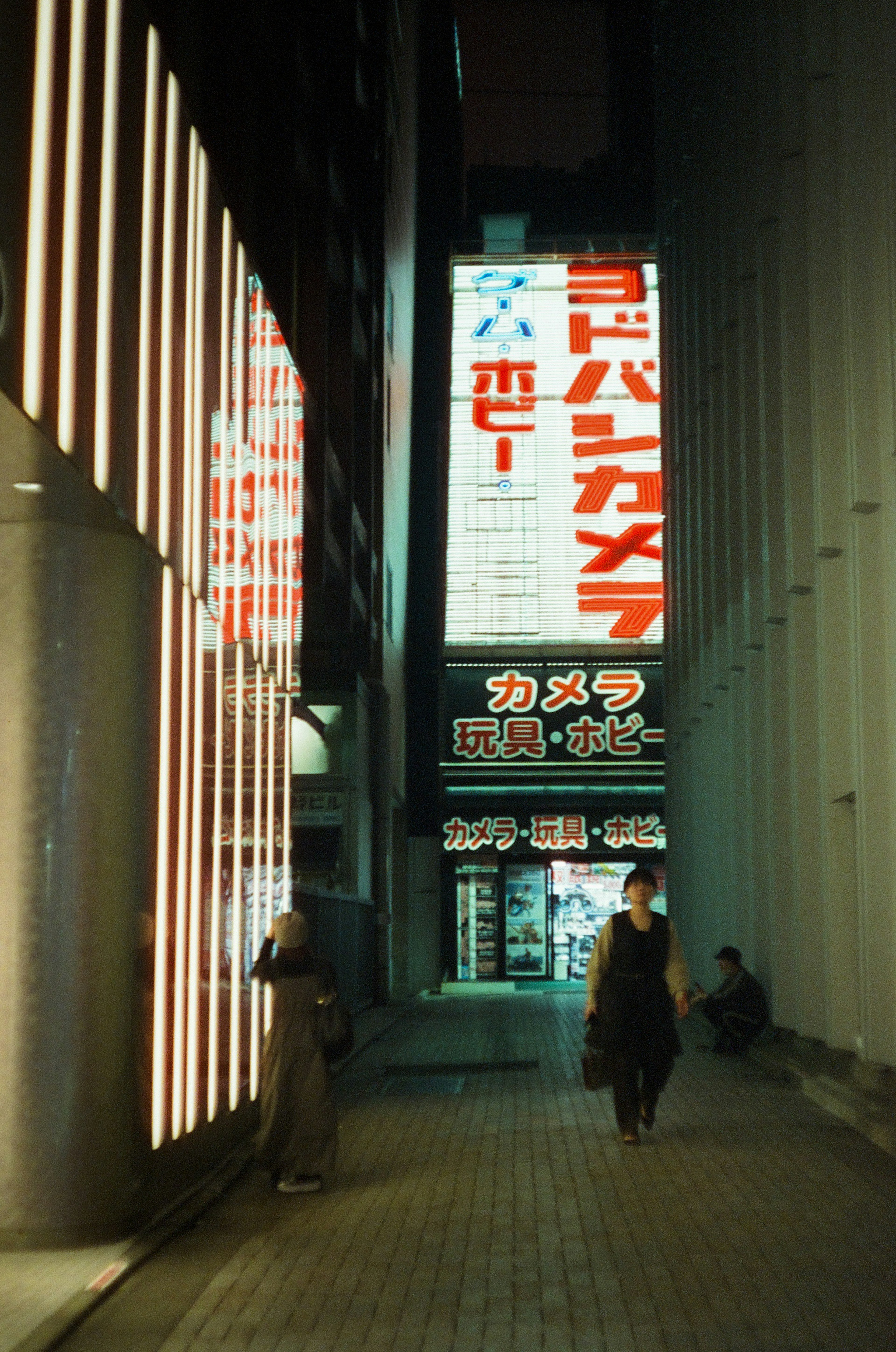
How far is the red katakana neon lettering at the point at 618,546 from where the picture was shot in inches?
1291

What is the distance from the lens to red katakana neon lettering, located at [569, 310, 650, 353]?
33.5 metres

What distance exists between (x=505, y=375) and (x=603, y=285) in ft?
10.0

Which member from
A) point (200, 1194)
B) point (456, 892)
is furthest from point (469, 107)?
point (200, 1194)

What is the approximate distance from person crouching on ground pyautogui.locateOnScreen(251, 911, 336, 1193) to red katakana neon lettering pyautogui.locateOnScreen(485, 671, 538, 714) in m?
24.8

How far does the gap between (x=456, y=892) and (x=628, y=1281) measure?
27629 mm

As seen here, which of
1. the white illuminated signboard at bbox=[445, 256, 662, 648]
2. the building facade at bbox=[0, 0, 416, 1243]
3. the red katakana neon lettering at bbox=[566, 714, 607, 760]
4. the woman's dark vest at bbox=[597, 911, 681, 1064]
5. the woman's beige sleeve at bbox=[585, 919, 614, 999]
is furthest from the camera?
the red katakana neon lettering at bbox=[566, 714, 607, 760]

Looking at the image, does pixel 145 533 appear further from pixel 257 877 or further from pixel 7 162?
pixel 257 877

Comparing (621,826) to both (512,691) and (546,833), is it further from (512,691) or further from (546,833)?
(512,691)

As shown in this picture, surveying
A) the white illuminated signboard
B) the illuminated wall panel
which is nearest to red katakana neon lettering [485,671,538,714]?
the white illuminated signboard

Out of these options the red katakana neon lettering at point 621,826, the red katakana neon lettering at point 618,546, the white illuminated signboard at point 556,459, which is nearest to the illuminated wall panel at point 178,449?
the red katakana neon lettering at point 618,546

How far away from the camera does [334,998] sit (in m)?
9.09

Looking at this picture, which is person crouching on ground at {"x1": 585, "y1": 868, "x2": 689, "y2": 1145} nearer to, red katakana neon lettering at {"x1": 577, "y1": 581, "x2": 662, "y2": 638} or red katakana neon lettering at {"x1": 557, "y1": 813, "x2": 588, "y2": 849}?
red katakana neon lettering at {"x1": 577, "y1": 581, "x2": 662, "y2": 638}

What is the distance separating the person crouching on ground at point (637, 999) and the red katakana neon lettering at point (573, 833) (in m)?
23.5

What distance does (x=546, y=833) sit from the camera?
111 ft
